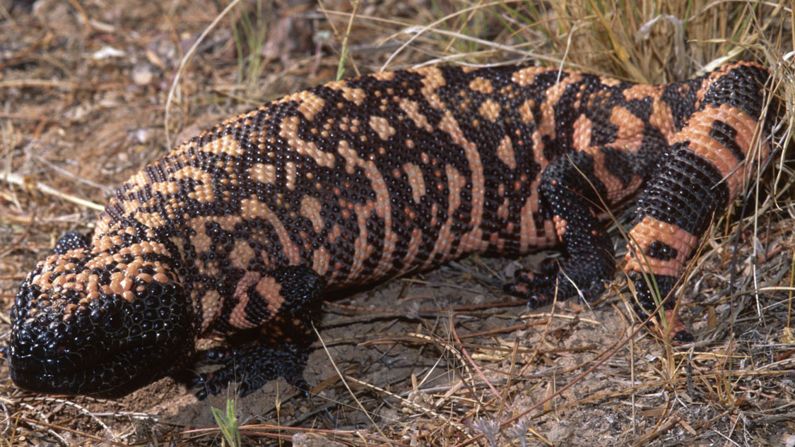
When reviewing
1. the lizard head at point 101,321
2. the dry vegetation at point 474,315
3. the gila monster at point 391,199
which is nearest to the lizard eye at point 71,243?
the gila monster at point 391,199

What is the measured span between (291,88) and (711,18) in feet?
6.20

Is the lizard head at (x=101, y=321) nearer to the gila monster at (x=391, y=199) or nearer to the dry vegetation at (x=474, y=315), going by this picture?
the gila monster at (x=391, y=199)

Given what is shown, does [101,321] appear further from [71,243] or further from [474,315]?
[474,315]

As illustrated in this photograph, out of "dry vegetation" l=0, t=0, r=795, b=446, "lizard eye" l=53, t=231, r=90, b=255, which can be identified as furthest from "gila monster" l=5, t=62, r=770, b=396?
"dry vegetation" l=0, t=0, r=795, b=446

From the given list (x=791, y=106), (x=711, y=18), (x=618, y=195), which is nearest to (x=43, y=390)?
(x=618, y=195)

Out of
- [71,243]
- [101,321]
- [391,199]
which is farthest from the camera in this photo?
[391,199]

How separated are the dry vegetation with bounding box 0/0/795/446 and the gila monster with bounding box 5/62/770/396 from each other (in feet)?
0.38

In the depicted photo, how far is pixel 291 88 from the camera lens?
13.1 feet

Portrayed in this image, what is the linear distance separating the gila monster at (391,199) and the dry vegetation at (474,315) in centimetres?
12

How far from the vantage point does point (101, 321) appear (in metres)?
2.29

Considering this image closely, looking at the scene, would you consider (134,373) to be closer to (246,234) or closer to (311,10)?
(246,234)

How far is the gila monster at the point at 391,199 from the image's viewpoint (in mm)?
2537

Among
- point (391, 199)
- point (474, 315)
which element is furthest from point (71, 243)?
point (474, 315)

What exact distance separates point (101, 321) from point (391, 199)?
3.48 feet
